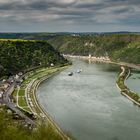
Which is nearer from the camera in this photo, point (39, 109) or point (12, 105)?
point (39, 109)

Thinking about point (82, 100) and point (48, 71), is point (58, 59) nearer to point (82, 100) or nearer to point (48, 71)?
point (48, 71)

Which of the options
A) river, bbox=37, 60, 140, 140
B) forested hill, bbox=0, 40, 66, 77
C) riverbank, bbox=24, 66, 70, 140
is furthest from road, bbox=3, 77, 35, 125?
forested hill, bbox=0, 40, 66, 77

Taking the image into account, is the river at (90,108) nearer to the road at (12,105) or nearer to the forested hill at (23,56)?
the road at (12,105)

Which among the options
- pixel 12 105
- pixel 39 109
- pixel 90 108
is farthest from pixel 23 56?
pixel 39 109

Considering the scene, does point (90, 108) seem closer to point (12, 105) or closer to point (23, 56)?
point (12, 105)

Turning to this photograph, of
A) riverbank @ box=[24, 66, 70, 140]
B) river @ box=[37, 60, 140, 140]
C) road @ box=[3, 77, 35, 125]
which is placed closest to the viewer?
riverbank @ box=[24, 66, 70, 140]

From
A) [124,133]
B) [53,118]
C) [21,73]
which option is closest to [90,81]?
[21,73]

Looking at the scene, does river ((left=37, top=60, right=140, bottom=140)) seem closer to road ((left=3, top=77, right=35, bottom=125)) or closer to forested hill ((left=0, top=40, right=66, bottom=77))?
road ((left=3, top=77, right=35, bottom=125))

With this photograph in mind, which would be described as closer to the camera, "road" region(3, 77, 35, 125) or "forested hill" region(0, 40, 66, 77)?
"road" region(3, 77, 35, 125)
